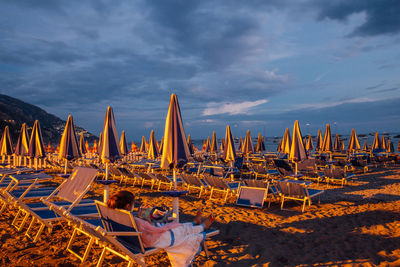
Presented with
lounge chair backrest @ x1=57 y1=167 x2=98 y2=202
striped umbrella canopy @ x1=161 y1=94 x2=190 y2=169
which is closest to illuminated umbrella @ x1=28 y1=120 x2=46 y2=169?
lounge chair backrest @ x1=57 y1=167 x2=98 y2=202

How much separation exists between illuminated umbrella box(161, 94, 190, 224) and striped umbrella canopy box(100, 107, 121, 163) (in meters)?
2.12

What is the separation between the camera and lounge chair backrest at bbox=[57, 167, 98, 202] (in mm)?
3568

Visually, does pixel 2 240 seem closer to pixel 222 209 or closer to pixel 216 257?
pixel 216 257

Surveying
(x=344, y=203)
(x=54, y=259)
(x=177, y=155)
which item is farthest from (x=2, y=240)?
(x=344, y=203)

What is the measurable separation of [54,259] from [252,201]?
4.15 metres

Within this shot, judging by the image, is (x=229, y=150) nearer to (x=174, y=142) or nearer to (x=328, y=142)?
(x=174, y=142)

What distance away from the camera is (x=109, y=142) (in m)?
5.80

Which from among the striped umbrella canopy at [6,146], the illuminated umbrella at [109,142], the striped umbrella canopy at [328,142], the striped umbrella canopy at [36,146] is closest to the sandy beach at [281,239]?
the illuminated umbrella at [109,142]

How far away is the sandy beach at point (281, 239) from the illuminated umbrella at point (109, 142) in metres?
1.63

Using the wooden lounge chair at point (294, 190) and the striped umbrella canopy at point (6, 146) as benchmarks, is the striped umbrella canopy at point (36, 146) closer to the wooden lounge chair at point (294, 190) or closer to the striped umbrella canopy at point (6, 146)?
the striped umbrella canopy at point (6, 146)

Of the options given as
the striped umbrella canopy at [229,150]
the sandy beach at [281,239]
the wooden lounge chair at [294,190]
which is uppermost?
the striped umbrella canopy at [229,150]

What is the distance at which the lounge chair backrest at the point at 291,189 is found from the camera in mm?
6008

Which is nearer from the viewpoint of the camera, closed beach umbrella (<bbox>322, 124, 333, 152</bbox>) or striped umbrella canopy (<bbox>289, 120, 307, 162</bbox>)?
striped umbrella canopy (<bbox>289, 120, 307, 162</bbox>)

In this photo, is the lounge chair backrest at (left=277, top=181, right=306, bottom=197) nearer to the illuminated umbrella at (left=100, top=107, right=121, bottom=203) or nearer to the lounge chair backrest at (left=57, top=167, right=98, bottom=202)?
the illuminated umbrella at (left=100, top=107, right=121, bottom=203)
